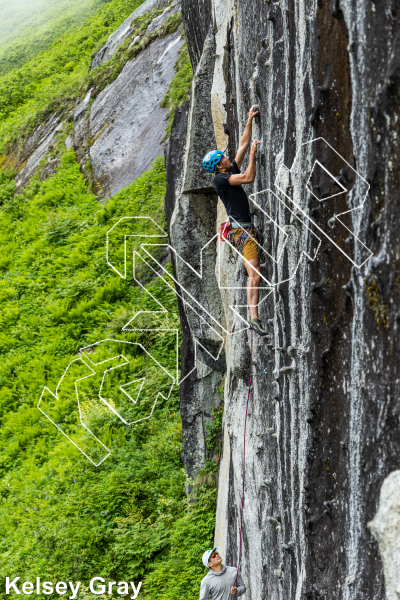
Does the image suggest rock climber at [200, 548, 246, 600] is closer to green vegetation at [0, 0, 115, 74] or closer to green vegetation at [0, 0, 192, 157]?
green vegetation at [0, 0, 192, 157]

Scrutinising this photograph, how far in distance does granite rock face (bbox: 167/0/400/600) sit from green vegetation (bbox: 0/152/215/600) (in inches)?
184

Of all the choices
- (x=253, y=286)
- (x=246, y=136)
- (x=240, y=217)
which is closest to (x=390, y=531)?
(x=253, y=286)

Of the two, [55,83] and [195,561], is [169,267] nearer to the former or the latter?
[195,561]

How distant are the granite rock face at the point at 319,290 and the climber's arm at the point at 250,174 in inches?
5.9

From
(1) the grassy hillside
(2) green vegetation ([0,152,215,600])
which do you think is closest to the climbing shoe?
(1) the grassy hillside

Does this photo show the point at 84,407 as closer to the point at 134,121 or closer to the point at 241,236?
the point at 241,236

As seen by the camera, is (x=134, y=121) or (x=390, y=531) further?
(x=134, y=121)

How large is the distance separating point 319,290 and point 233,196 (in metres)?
2.21

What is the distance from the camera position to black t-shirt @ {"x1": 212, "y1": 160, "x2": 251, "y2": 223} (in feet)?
20.4

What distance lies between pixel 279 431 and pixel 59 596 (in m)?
7.62

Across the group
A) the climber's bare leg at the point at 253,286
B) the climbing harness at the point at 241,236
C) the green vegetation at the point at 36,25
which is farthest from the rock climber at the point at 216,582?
the green vegetation at the point at 36,25

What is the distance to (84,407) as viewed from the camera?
14.0 metres

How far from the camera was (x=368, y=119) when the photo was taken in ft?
11.5

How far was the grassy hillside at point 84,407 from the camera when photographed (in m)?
11.2
